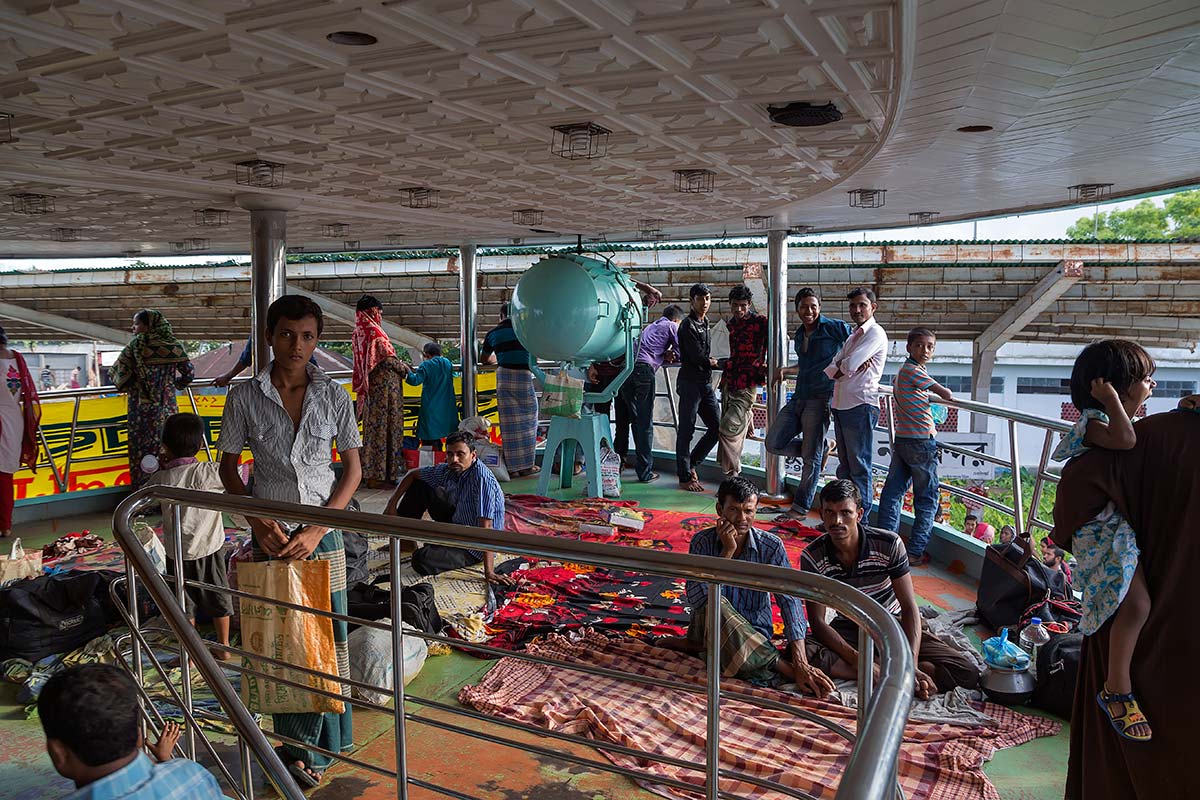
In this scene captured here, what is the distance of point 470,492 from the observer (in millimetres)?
5066

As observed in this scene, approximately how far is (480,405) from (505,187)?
17.0 feet

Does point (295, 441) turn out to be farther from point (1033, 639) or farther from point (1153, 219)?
point (1153, 219)

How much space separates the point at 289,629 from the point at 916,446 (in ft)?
13.5

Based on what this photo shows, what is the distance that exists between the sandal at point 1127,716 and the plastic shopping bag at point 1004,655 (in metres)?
1.48

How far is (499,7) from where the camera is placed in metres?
2.48

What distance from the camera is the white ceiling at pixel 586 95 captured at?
256cm

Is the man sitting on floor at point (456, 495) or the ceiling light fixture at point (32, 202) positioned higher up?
the ceiling light fixture at point (32, 202)

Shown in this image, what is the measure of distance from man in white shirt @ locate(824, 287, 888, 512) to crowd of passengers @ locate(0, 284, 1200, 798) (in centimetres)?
1

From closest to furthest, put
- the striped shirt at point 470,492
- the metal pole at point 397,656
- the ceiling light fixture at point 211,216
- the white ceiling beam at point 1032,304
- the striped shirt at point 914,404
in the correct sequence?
the metal pole at point 397,656 < the striped shirt at point 470,492 < the striped shirt at point 914,404 < the ceiling light fixture at point 211,216 < the white ceiling beam at point 1032,304

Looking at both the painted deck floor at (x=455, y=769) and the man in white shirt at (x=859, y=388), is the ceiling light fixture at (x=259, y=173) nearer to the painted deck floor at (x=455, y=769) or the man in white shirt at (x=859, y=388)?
the painted deck floor at (x=455, y=769)

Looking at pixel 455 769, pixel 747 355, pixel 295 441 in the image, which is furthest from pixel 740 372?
pixel 295 441

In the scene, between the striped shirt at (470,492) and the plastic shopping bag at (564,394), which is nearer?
the striped shirt at (470,492)

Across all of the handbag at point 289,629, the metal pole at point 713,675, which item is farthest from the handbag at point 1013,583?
the handbag at point 289,629

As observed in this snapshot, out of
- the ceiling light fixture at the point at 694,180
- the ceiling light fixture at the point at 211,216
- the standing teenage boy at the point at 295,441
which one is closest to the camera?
the standing teenage boy at the point at 295,441
